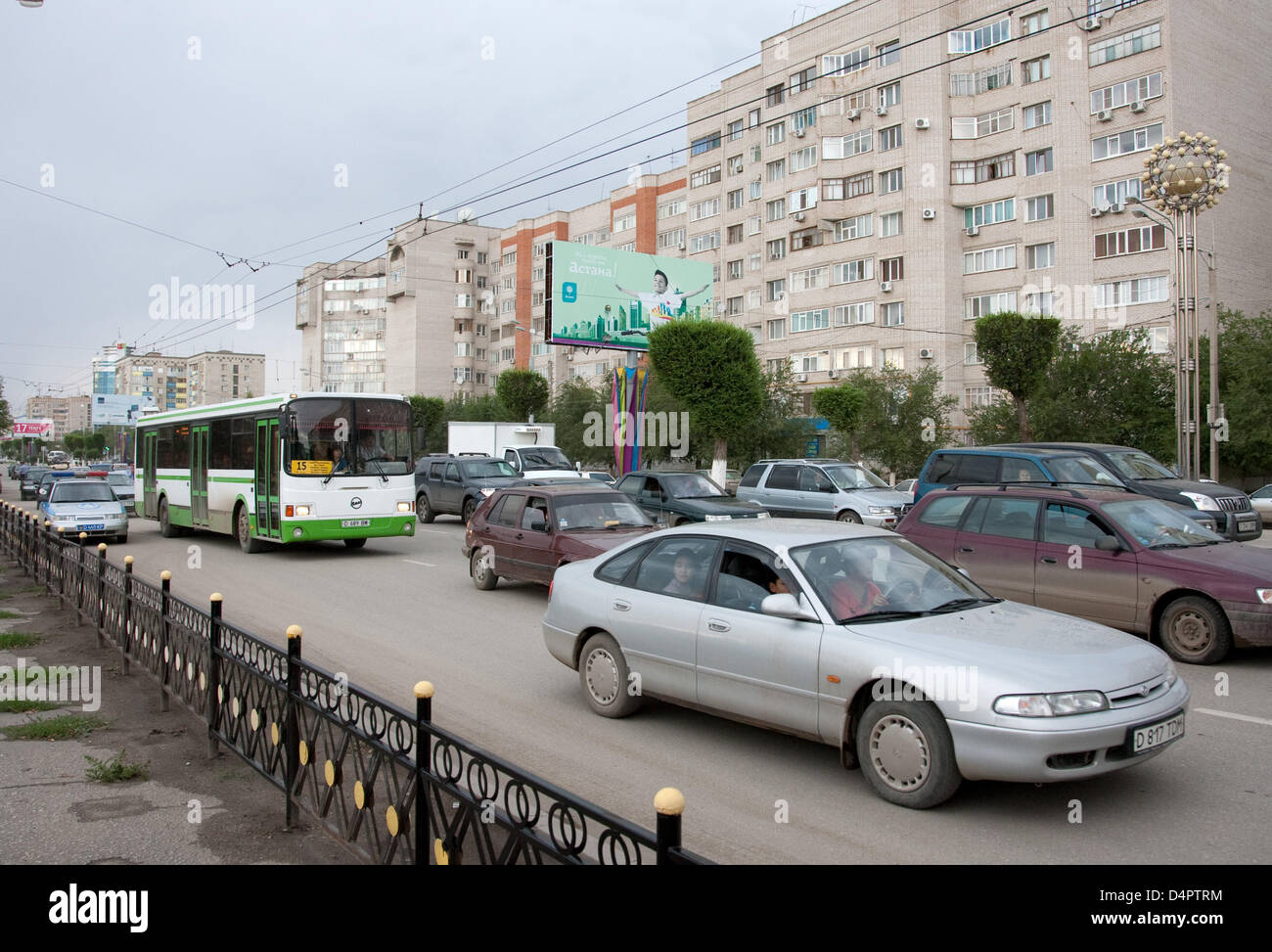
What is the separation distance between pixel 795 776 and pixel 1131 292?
43003 millimetres

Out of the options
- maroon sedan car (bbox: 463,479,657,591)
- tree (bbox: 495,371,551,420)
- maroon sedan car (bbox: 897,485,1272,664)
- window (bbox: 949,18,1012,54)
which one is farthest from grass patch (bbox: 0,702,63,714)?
tree (bbox: 495,371,551,420)

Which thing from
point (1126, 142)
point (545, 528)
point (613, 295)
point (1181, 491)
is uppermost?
point (1126, 142)

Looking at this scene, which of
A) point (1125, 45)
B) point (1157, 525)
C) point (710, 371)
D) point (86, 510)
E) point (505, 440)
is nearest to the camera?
point (1157, 525)

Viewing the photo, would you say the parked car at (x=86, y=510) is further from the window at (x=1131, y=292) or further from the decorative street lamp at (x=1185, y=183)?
the window at (x=1131, y=292)

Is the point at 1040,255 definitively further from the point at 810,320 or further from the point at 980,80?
the point at 810,320

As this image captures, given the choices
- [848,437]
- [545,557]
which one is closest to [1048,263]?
[848,437]

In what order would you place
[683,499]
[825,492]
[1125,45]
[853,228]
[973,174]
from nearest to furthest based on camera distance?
[683,499], [825,492], [1125,45], [973,174], [853,228]

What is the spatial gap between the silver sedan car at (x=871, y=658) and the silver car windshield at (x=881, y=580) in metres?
0.01

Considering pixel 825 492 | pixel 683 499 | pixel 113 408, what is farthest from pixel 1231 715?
pixel 113 408

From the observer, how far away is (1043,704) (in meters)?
4.59

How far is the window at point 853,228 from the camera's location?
166ft

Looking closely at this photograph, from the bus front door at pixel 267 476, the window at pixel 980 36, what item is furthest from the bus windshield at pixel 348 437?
the window at pixel 980 36

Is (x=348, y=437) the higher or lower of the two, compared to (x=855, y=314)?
lower
